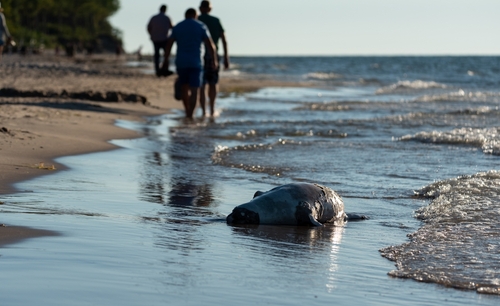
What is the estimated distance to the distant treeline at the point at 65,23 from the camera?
82688 millimetres

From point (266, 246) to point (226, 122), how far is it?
7.44 m

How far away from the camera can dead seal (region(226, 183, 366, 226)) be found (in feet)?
15.4

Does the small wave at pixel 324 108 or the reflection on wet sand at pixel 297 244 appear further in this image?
the small wave at pixel 324 108

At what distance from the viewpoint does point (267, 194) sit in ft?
16.0

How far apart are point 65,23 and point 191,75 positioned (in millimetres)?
108714

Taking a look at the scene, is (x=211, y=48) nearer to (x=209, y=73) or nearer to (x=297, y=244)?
(x=209, y=73)

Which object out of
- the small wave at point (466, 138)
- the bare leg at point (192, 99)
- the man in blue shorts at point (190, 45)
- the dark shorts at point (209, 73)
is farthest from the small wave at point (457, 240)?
the dark shorts at point (209, 73)

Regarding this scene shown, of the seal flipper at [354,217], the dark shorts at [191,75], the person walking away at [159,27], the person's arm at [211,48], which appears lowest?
the seal flipper at [354,217]

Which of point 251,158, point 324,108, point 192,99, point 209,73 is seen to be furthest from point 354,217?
point 324,108

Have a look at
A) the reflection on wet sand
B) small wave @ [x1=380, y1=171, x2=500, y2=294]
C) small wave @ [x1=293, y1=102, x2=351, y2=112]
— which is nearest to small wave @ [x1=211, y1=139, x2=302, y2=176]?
small wave @ [x1=380, y1=171, x2=500, y2=294]

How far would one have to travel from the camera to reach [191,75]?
442 inches

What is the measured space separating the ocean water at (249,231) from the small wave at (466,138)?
3.3 inches

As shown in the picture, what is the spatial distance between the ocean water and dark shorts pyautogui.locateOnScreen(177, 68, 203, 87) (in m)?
2.30

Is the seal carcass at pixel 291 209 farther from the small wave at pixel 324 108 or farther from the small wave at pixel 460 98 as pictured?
the small wave at pixel 460 98
